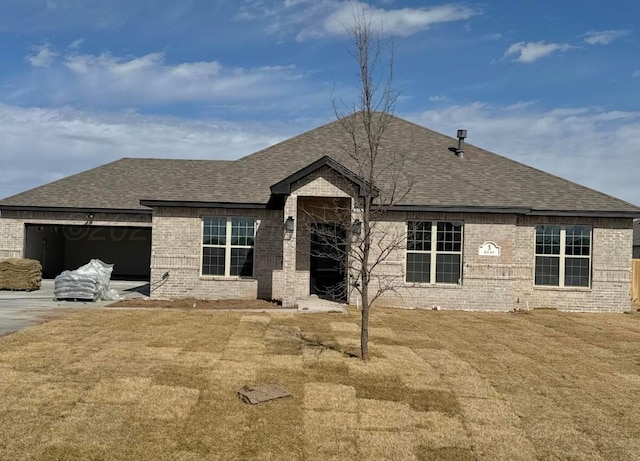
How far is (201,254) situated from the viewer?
1786 cm

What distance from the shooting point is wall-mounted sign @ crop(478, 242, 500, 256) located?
1728 cm

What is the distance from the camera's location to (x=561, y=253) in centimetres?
1808

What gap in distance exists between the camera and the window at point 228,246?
58.8 ft

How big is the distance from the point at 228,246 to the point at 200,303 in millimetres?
2208

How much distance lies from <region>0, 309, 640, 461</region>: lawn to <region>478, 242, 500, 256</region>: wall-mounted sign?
16.1ft

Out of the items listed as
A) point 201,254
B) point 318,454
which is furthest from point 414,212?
point 318,454

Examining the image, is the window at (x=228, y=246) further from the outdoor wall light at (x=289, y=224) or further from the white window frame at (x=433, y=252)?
the white window frame at (x=433, y=252)

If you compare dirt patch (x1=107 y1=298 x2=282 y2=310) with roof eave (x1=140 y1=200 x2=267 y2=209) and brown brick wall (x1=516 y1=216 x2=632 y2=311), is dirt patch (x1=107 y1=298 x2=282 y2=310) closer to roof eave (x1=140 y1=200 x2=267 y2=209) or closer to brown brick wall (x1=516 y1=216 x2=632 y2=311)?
roof eave (x1=140 y1=200 x2=267 y2=209)

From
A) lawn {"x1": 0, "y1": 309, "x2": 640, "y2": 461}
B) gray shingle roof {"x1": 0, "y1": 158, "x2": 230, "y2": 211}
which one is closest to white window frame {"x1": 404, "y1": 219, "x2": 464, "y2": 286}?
lawn {"x1": 0, "y1": 309, "x2": 640, "y2": 461}

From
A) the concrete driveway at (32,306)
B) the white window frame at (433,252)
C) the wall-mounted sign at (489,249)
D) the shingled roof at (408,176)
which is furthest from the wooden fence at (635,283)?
the concrete driveway at (32,306)

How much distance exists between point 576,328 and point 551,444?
9312 mm

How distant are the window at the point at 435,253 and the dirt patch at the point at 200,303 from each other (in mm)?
4723

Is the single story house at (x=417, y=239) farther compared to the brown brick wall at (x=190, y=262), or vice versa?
the brown brick wall at (x=190, y=262)

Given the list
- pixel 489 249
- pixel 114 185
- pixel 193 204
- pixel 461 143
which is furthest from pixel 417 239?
pixel 114 185
